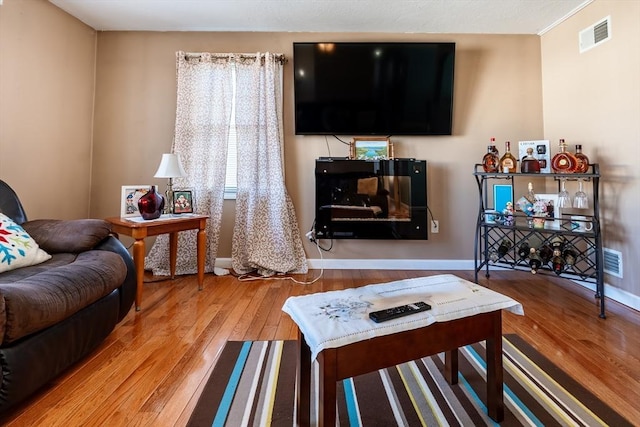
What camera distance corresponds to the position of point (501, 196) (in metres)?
2.68

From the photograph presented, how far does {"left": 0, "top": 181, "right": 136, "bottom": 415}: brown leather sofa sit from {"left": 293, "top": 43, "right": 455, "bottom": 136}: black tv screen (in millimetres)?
1928

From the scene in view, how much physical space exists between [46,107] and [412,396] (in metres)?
3.31

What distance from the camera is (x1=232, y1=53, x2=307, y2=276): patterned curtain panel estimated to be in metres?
2.83

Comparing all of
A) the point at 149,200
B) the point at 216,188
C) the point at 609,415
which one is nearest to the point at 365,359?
the point at 609,415

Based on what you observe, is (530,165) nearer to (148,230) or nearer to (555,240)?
(555,240)

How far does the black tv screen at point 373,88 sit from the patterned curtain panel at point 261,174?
0.88ft

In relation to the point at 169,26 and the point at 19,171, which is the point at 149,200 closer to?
the point at 19,171

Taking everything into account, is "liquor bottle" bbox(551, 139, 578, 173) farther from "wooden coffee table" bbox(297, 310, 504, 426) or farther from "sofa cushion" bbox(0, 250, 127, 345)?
"sofa cushion" bbox(0, 250, 127, 345)

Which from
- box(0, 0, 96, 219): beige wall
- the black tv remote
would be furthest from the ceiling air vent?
box(0, 0, 96, 219): beige wall

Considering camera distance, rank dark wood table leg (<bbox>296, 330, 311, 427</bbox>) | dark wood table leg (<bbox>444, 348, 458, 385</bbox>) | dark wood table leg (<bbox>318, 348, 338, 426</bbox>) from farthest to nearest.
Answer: dark wood table leg (<bbox>444, 348, 458, 385</bbox>) → dark wood table leg (<bbox>296, 330, 311, 427</bbox>) → dark wood table leg (<bbox>318, 348, 338, 426</bbox>)

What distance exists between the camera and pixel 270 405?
1.13 metres

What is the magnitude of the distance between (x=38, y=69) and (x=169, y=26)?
1130 mm

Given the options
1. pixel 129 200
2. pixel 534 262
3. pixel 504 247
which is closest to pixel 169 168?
pixel 129 200

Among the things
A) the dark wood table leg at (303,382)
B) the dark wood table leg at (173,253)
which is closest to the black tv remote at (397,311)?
the dark wood table leg at (303,382)
